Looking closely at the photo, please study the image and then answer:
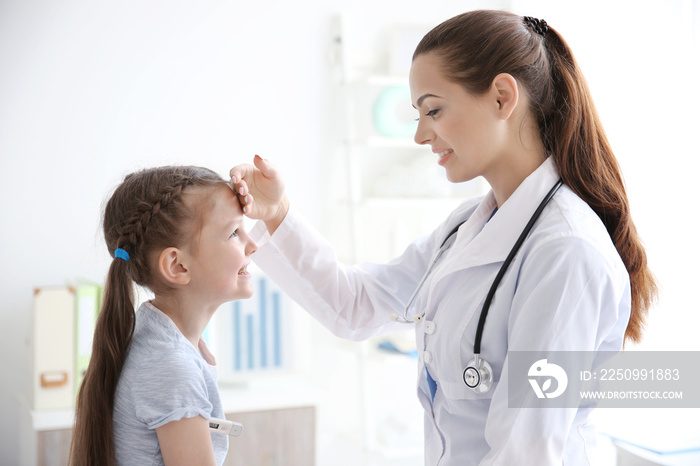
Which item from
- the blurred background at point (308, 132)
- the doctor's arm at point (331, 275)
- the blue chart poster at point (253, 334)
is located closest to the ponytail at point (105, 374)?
the doctor's arm at point (331, 275)

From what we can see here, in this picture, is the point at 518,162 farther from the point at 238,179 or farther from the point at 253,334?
the point at 253,334

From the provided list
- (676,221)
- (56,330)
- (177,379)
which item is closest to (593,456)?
(177,379)

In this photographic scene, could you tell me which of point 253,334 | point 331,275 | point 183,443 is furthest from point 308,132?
point 183,443

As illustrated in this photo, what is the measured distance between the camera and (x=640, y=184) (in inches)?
116

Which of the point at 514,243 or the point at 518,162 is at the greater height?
the point at 518,162

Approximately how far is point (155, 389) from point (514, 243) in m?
0.66

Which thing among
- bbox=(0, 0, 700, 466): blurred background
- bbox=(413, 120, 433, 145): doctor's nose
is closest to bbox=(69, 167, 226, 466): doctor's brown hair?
bbox=(413, 120, 433, 145): doctor's nose

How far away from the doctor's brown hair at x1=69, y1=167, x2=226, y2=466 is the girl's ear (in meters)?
0.02

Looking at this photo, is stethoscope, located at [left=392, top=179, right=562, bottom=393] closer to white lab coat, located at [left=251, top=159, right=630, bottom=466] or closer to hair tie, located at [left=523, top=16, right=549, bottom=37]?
white lab coat, located at [left=251, top=159, right=630, bottom=466]

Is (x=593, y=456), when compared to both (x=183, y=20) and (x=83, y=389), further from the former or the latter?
(x=183, y=20)

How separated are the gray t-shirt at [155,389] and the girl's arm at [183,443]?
0.02 meters

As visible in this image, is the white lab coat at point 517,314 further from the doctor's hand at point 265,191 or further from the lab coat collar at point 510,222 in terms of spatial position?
the doctor's hand at point 265,191

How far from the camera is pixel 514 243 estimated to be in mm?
1211

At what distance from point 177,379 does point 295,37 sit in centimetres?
200
